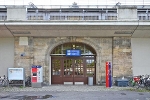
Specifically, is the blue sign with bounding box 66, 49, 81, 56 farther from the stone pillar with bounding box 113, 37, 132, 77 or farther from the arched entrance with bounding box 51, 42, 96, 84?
the stone pillar with bounding box 113, 37, 132, 77

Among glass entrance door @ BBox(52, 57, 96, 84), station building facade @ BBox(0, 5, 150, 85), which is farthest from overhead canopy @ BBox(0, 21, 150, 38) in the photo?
glass entrance door @ BBox(52, 57, 96, 84)

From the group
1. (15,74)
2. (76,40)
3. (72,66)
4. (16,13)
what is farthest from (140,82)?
(16,13)

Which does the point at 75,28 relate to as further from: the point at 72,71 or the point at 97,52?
the point at 72,71

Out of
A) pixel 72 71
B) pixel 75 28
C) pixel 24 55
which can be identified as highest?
pixel 75 28

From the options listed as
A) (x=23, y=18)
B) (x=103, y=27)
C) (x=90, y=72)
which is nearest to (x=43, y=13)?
(x=23, y=18)

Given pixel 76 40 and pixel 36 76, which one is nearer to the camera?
pixel 36 76

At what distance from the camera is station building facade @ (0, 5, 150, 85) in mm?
16859

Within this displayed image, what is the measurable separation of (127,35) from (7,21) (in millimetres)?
8146

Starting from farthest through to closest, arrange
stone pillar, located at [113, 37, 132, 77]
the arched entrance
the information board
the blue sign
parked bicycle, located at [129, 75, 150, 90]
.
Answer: the arched entrance → the blue sign → stone pillar, located at [113, 37, 132, 77] → the information board → parked bicycle, located at [129, 75, 150, 90]

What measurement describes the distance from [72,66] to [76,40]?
2130mm

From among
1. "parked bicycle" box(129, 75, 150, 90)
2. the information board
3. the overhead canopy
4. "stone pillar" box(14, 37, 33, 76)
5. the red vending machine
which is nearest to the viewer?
"parked bicycle" box(129, 75, 150, 90)

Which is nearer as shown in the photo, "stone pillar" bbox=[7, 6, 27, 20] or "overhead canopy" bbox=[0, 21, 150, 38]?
"overhead canopy" bbox=[0, 21, 150, 38]

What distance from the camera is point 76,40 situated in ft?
60.2

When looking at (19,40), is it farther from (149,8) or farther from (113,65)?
(149,8)
